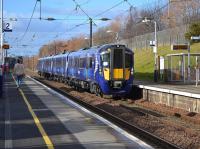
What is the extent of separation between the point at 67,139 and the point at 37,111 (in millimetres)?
6754

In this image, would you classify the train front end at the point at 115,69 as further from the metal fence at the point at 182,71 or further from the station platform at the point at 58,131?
the metal fence at the point at 182,71

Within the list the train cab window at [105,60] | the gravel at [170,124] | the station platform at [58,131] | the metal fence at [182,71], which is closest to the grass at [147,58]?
the metal fence at [182,71]

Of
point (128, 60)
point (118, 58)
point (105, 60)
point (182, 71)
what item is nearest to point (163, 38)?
point (182, 71)

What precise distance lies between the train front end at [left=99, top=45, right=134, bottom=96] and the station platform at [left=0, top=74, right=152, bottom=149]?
9.36m

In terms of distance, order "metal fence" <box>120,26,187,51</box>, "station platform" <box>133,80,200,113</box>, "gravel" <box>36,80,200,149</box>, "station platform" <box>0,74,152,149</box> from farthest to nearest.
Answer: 1. "metal fence" <box>120,26,187,51</box>
2. "station platform" <box>133,80,200,113</box>
3. "gravel" <box>36,80,200,149</box>
4. "station platform" <box>0,74,152,149</box>

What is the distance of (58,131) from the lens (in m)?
13.8

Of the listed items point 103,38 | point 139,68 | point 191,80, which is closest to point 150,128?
point 191,80

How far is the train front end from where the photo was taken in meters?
29.4

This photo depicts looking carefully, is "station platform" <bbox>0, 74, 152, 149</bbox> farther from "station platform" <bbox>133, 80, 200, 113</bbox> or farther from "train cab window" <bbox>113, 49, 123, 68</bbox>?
"train cab window" <bbox>113, 49, 123, 68</bbox>

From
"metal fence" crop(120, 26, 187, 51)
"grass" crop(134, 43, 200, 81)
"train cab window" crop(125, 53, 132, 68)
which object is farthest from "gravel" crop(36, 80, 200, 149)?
"metal fence" crop(120, 26, 187, 51)

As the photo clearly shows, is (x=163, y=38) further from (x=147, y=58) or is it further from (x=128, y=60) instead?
(x=128, y=60)

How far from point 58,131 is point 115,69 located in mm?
15875

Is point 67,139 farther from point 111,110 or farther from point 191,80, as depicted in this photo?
point 191,80

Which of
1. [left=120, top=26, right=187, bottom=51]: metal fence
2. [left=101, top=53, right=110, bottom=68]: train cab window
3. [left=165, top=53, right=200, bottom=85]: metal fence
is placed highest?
[left=120, top=26, right=187, bottom=51]: metal fence
